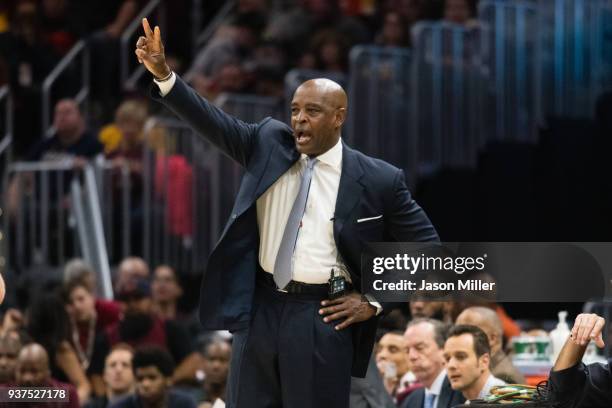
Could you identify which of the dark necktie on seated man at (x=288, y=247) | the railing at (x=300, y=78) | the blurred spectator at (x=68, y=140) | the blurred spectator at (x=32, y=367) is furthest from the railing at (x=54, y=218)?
the dark necktie on seated man at (x=288, y=247)

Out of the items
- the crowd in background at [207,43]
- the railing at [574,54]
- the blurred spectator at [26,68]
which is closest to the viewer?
the railing at [574,54]

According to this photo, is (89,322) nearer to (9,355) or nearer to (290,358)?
(9,355)

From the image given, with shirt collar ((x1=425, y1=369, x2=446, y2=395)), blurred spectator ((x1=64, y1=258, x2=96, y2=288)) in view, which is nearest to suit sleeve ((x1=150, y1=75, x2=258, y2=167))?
shirt collar ((x1=425, y1=369, x2=446, y2=395))

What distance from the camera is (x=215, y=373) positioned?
10.3 metres

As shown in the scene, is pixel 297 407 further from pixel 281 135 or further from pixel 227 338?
pixel 227 338

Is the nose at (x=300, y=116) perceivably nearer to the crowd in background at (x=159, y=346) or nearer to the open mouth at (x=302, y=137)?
the open mouth at (x=302, y=137)

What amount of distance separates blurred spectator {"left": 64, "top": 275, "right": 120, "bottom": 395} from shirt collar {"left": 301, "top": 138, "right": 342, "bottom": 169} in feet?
16.0

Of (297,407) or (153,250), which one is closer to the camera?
(297,407)

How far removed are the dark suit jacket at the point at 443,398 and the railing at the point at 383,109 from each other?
4.28 metres

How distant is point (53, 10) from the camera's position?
16969mm

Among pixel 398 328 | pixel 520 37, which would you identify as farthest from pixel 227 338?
pixel 520 37

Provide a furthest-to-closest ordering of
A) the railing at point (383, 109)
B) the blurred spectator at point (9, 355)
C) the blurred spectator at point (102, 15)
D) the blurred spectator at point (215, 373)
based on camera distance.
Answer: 1. the blurred spectator at point (102, 15)
2. the railing at point (383, 109)
3. the blurred spectator at point (215, 373)
4. the blurred spectator at point (9, 355)

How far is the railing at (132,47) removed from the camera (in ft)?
55.4

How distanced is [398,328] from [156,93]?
4.02 metres
